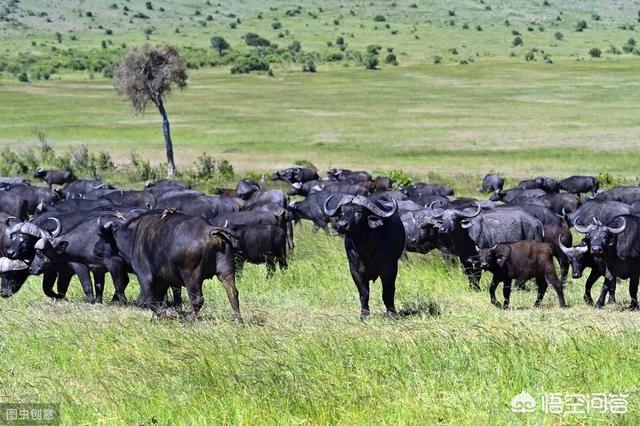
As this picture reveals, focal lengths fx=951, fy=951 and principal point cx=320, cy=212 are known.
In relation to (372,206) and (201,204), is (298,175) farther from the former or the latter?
(372,206)

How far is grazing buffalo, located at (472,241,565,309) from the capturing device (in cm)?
1455

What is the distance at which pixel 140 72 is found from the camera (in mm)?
38094

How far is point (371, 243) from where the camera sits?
13.0 metres

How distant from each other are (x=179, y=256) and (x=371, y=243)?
268cm

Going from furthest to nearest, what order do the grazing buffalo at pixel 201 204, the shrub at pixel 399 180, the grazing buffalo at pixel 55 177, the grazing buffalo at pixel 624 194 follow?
the grazing buffalo at pixel 55 177 → the shrub at pixel 399 180 → the grazing buffalo at pixel 624 194 → the grazing buffalo at pixel 201 204

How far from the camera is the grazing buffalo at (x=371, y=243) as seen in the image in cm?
1284

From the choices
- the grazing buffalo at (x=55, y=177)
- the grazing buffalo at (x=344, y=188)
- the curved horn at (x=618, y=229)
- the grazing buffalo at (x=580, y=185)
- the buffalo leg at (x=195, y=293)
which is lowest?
the grazing buffalo at (x=55, y=177)

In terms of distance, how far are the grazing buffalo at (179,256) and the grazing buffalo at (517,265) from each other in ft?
14.4

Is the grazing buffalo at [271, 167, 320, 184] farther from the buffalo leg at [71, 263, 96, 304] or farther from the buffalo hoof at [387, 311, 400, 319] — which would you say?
the buffalo hoof at [387, 311, 400, 319]

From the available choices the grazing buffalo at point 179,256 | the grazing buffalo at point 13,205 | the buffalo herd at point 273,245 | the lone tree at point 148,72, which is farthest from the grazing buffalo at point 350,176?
the grazing buffalo at point 179,256

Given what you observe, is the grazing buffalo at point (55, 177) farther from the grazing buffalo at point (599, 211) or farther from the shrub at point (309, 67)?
the shrub at point (309, 67)

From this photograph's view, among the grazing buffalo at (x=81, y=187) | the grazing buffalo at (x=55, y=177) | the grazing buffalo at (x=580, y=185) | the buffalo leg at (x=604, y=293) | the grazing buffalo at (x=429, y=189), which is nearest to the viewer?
the buffalo leg at (x=604, y=293)

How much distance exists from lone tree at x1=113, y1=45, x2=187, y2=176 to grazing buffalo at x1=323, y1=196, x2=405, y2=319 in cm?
2637

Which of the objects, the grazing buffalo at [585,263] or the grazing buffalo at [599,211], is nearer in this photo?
the grazing buffalo at [585,263]
